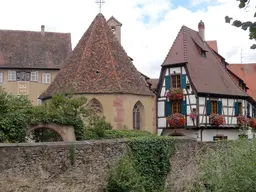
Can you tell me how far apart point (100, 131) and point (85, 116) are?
104 centimetres

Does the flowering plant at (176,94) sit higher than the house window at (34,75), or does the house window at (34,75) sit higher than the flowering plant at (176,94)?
the house window at (34,75)

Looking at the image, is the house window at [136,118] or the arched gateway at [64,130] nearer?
the arched gateway at [64,130]

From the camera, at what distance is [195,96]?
3262cm

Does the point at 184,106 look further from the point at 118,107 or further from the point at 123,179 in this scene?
the point at 123,179

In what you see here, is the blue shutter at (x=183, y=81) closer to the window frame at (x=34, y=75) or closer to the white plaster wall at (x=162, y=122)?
the white plaster wall at (x=162, y=122)

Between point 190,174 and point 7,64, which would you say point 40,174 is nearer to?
point 190,174

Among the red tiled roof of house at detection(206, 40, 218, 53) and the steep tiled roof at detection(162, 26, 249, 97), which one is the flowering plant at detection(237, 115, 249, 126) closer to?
the steep tiled roof at detection(162, 26, 249, 97)

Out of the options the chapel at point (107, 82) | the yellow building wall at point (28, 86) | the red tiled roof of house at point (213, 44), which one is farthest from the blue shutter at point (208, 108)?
the yellow building wall at point (28, 86)

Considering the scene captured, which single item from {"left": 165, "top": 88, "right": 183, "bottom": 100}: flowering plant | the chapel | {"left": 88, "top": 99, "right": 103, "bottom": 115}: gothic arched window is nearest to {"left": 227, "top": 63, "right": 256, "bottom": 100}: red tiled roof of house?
{"left": 165, "top": 88, "right": 183, "bottom": 100}: flowering plant

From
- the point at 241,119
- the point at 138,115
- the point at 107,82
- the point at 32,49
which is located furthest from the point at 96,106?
the point at 32,49

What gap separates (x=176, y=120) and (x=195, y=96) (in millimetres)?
2037

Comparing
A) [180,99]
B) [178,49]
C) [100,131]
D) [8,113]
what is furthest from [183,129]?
[8,113]

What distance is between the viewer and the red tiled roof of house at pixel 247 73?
4628 cm

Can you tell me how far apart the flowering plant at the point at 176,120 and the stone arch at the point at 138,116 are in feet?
13.7
